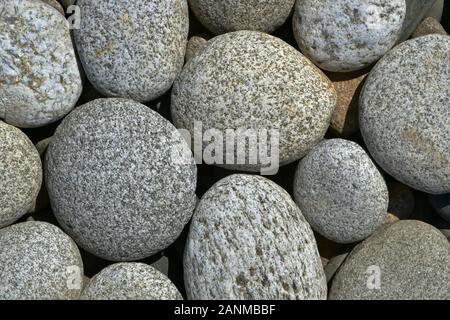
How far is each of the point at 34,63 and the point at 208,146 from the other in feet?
2.79

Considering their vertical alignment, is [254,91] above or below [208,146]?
above

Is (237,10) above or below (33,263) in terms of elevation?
above

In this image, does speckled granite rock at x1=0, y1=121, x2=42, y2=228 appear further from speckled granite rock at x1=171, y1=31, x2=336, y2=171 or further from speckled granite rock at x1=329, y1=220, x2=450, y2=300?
speckled granite rock at x1=329, y1=220, x2=450, y2=300

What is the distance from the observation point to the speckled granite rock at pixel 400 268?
9.09 feet

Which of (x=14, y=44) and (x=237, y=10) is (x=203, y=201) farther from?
(x=14, y=44)

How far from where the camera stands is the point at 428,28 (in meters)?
3.05

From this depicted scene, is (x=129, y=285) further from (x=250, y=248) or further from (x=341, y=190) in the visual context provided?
(x=341, y=190)

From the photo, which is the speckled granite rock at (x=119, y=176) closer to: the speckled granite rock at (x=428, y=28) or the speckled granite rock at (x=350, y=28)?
the speckled granite rock at (x=350, y=28)

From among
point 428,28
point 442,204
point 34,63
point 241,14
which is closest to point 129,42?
point 34,63

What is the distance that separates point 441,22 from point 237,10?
112 centimetres

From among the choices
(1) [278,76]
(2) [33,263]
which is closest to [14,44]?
(2) [33,263]

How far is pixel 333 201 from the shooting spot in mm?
2797

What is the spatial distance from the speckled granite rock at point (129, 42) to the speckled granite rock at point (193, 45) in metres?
0.22
